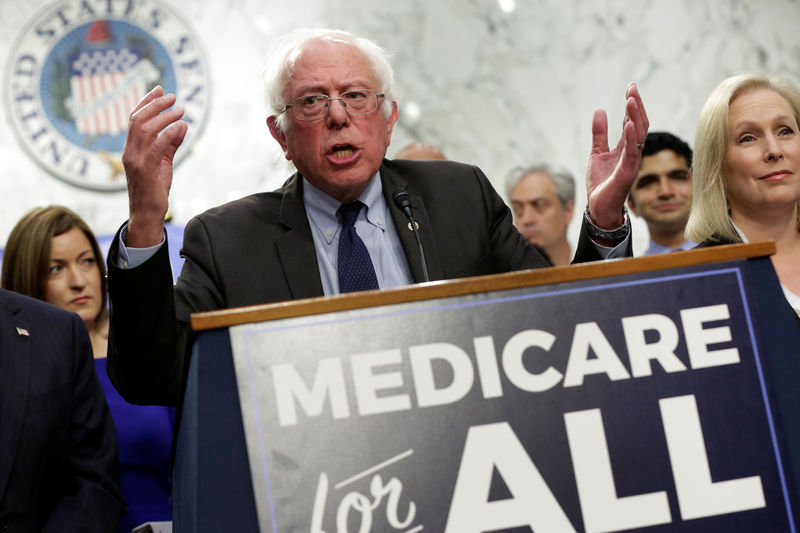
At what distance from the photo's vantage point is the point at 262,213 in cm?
189

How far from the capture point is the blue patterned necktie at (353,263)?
176cm

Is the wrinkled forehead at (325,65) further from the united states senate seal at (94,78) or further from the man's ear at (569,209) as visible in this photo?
the united states senate seal at (94,78)

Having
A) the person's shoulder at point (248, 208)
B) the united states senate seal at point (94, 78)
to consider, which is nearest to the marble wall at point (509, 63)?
the united states senate seal at point (94, 78)

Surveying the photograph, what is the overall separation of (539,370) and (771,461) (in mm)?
301

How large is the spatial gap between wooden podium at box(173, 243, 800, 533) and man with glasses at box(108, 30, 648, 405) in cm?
41

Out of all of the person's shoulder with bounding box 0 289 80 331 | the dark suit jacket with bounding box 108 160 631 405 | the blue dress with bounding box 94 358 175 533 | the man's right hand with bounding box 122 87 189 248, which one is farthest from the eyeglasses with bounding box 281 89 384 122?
the blue dress with bounding box 94 358 175 533

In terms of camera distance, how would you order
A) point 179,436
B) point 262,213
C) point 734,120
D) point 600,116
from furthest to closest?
point 734,120 < point 262,213 < point 600,116 < point 179,436

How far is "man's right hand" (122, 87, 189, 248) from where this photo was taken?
147cm

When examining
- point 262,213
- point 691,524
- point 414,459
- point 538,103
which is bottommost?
point 691,524

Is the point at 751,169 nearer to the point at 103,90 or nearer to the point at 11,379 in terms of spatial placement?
the point at 11,379

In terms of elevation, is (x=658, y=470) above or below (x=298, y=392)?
below

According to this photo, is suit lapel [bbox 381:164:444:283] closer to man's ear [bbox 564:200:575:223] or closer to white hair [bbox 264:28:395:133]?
white hair [bbox 264:28:395:133]

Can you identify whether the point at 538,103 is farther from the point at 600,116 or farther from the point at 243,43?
the point at 600,116

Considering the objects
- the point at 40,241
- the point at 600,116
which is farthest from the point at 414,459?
the point at 40,241
